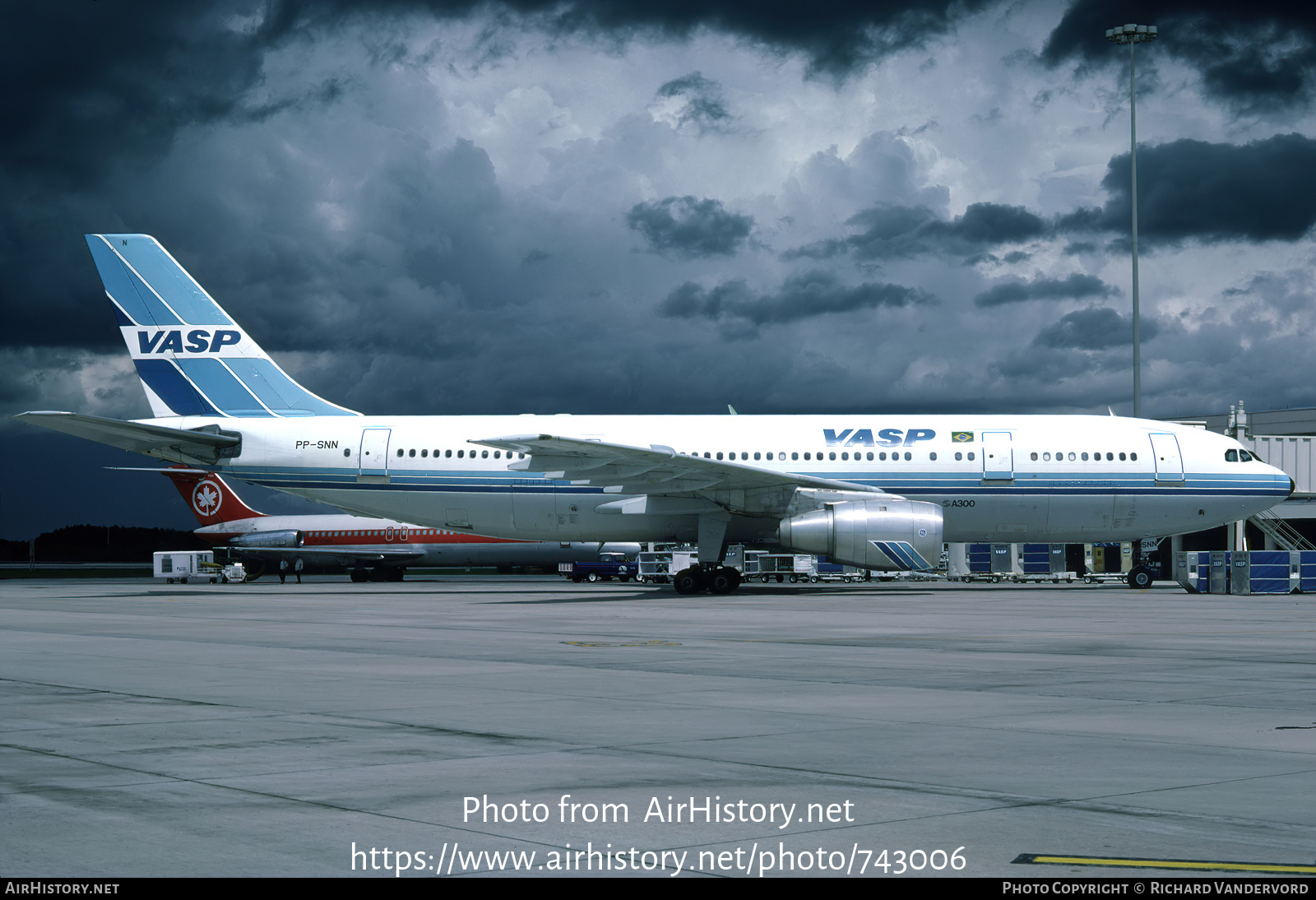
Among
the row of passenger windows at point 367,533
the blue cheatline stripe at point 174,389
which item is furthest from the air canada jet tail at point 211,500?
the blue cheatline stripe at point 174,389

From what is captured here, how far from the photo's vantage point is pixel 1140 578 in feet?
125

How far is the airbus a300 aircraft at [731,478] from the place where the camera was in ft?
109

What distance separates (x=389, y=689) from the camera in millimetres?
12125

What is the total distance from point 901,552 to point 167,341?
21.9 meters

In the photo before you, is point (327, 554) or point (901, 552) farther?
point (327, 554)

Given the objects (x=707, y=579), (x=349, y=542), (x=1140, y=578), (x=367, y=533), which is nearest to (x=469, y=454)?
(x=707, y=579)

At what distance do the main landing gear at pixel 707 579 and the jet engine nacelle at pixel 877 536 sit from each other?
336cm

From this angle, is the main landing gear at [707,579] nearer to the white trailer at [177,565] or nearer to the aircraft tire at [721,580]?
the aircraft tire at [721,580]

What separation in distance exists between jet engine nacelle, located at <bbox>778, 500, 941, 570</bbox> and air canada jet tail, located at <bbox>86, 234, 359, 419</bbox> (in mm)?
16202

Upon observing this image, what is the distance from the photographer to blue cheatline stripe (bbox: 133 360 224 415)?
36.9 metres

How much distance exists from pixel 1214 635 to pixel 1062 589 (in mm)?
19749

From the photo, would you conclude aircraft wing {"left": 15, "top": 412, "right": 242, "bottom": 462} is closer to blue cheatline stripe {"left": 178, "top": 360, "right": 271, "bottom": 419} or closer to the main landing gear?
blue cheatline stripe {"left": 178, "top": 360, "right": 271, "bottom": 419}

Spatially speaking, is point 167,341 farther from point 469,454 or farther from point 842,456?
point 842,456

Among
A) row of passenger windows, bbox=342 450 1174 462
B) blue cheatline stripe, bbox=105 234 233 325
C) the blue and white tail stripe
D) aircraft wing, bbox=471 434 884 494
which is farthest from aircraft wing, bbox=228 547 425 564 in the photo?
the blue and white tail stripe
